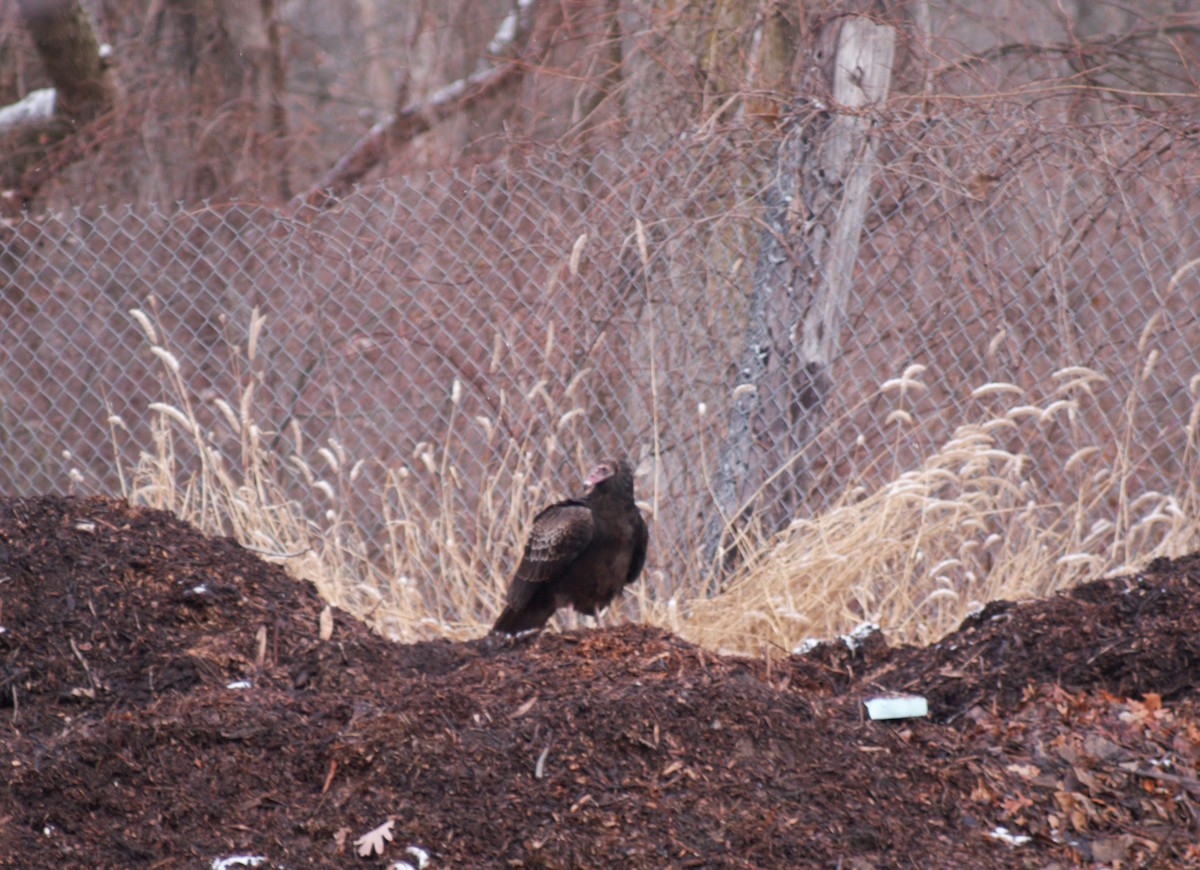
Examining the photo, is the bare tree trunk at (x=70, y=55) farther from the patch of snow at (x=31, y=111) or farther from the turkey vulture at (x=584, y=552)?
the turkey vulture at (x=584, y=552)

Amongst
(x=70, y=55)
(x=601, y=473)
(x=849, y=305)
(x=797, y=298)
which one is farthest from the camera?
(x=70, y=55)

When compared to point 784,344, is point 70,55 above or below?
above

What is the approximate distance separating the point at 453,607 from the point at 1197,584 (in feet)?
10.0

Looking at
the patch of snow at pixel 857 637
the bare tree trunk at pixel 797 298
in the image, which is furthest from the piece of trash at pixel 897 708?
the bare tree trunk at pixel 797 298

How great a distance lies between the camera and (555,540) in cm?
450

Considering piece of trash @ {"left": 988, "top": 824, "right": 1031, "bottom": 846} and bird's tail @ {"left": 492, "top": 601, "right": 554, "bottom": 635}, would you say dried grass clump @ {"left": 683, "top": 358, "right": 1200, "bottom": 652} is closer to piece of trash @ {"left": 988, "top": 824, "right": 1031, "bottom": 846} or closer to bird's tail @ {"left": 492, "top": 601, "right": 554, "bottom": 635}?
bird's tail @ {"left": 492, "top": 601, "right": 554, "bottom": 635}

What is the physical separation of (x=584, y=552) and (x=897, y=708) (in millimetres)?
1440

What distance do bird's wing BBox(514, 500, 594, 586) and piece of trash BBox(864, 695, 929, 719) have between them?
136 centimetres

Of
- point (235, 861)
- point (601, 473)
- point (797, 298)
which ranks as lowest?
point (235, 861)

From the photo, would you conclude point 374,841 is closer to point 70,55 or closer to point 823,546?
point 823,546

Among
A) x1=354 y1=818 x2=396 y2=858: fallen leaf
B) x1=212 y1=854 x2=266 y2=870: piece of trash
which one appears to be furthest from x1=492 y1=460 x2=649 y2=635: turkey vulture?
x1=212 y1=854 x2=266 y2=870: piece of trash

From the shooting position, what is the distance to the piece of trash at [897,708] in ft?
11.3

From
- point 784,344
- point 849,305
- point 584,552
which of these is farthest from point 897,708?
point 849,305

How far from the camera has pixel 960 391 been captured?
5977 millimetres
